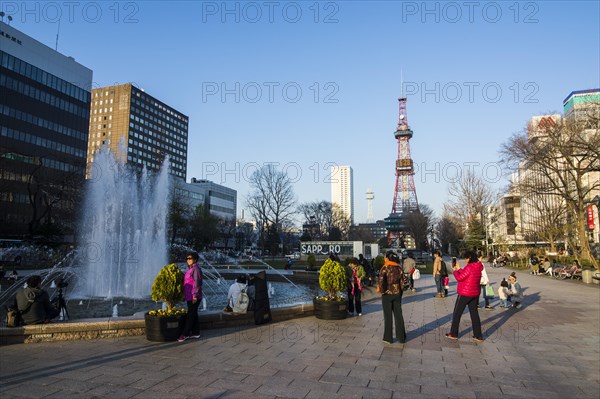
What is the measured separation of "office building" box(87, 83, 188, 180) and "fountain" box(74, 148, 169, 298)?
95.1m

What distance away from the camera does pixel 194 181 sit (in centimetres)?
13400

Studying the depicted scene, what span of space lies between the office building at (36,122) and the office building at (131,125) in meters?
37.2

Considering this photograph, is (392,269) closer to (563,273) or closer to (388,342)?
(388,342)

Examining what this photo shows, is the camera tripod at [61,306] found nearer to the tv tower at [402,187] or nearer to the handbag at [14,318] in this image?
the handbag at [14,318]

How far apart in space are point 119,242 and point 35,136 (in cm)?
5709

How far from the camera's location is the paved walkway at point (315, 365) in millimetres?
5254

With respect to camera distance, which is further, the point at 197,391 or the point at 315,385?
the point at 315,385

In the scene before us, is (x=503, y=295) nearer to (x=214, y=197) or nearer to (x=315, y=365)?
(x=315, y=365)

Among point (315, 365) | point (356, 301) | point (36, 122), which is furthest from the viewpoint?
point (36, 122)

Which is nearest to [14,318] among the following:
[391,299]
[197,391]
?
[197,391]

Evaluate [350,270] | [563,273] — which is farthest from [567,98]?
[350,270]

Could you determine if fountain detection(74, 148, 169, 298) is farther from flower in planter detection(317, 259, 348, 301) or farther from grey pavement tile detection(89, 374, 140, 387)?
grey pavement tile detection(89, 374, 140, 387)

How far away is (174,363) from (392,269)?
14.7 feet

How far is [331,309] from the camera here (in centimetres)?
1066
